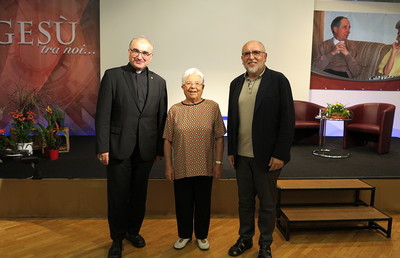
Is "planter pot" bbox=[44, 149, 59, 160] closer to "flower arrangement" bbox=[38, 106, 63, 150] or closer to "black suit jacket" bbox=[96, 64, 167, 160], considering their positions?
"flower arrangement" bbox=[38, 106, 63, 150]

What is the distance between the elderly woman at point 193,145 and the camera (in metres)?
2.43

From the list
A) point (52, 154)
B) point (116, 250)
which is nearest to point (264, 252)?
point (116, 250)

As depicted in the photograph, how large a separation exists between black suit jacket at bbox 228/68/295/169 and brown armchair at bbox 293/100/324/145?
3.38m

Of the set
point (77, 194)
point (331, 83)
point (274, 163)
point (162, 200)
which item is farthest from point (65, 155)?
point (331, 83)

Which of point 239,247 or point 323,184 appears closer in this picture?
point 239,247

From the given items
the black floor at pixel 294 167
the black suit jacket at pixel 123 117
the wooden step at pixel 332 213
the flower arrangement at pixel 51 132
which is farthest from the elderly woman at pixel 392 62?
the flower arrangement at pixel 51 132

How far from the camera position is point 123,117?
2.44 meters

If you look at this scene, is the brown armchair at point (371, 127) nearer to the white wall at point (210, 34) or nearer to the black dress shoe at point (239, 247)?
the white wall at point (210, 34)

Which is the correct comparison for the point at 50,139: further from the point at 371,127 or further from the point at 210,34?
the point at 371,127

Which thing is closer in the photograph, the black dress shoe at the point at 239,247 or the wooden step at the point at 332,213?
the black dress shoe at the point at 239,247

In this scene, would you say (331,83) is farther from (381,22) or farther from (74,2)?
(74,2)

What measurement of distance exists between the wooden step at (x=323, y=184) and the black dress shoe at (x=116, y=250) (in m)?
1.48

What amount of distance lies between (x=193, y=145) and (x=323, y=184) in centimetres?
154

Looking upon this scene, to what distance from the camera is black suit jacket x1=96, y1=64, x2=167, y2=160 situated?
7.89 feet
